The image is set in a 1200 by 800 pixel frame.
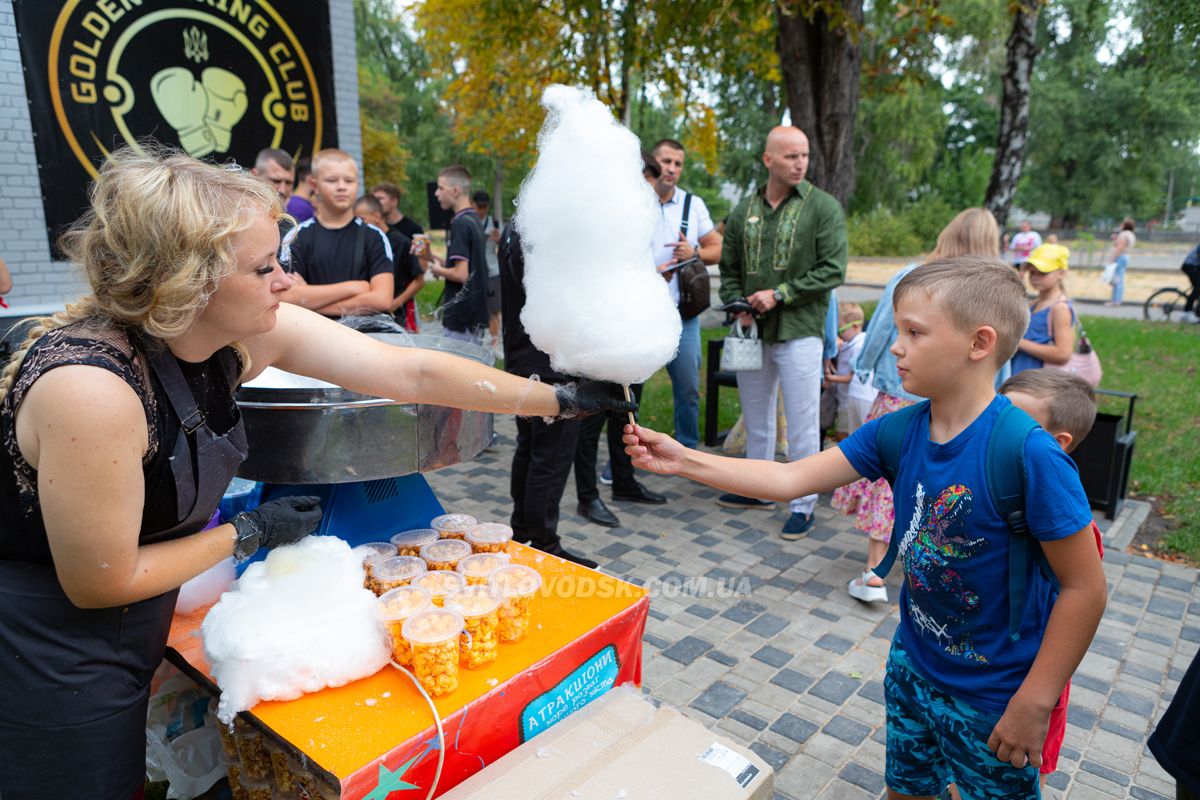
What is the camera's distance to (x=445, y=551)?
2.19 metres

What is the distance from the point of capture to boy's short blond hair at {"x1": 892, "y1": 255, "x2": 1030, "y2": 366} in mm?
1619

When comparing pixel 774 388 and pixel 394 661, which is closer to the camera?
pixel 394 661

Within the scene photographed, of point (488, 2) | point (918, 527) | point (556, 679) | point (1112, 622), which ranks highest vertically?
point (488, 2)

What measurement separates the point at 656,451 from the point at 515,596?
1.78ft

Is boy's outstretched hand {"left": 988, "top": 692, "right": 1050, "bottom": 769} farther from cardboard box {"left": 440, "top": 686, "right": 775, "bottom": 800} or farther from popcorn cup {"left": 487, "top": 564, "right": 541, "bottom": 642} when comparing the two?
popcorn cup {"left": 487, "top": 564, "right": 541, "bottom": 642}

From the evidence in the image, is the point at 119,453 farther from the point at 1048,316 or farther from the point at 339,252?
the point at 1048,316

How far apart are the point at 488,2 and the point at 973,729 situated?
8039mm

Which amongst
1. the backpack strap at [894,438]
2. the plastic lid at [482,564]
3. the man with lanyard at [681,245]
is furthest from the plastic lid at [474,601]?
the man with lanyard at [681,245]

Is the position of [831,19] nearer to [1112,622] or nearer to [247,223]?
[1112,622]

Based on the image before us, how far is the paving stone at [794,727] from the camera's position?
2615mm

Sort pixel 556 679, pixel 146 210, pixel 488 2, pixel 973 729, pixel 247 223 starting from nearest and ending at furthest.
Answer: pixel 146 210 → pixel 247 223 → pixel 973 729 → pixel 556 679 → pixel 488 2

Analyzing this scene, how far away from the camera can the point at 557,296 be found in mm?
1833

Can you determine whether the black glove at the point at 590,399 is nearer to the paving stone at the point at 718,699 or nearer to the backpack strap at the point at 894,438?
the backpack strap at the point at 894,438

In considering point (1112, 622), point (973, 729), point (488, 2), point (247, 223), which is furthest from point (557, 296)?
point (488, 2)
